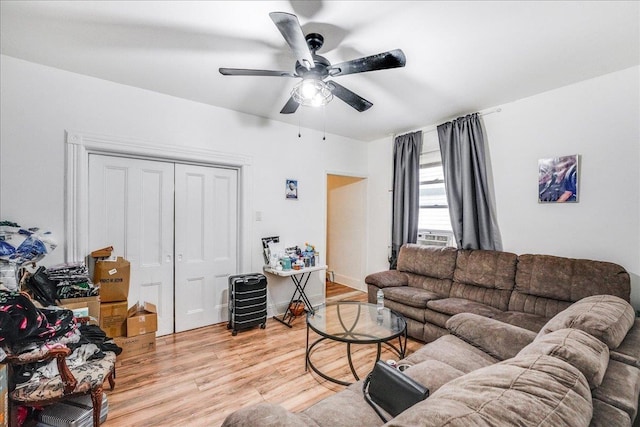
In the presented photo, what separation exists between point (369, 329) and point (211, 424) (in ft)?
A: 4.42

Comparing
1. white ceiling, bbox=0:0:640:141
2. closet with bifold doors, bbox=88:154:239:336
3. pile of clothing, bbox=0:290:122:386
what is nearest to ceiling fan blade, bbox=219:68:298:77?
white ceiling, bbox=0:0:640:141

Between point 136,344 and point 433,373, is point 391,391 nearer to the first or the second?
point 433,373

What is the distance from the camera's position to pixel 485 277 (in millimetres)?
3061

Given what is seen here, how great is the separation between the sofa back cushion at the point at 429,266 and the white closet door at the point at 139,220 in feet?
9.70

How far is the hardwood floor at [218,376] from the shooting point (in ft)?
6.57

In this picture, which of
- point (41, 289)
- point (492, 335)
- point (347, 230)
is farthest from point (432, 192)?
point (41, 289)

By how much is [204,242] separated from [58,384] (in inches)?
75.2

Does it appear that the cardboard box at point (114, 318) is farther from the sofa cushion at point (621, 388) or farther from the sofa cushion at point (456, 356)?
the sofa cushion at point (621, 388)

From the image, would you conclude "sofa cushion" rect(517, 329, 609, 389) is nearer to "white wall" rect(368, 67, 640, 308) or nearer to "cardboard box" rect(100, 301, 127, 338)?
"white wall" rect(368, 67, 640, 308)

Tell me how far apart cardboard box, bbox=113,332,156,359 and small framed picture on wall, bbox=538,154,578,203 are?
4.32 metres

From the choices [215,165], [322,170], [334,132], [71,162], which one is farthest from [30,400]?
[334,132]

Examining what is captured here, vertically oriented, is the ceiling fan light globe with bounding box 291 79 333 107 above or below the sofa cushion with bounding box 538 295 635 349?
above

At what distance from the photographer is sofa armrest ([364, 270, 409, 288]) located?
3.54 meters

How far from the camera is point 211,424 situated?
1.88 m
